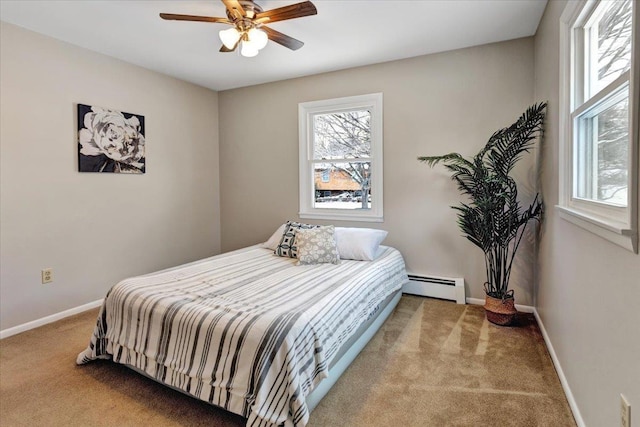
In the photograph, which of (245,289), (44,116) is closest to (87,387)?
(245,289)

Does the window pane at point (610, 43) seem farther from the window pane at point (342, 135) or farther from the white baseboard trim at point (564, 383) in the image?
the window pane at point (342, 135)

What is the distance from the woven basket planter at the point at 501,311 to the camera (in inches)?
110

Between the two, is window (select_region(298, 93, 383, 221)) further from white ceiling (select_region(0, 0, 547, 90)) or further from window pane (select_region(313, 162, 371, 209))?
white ceiling (select_region(0, 0, 547, 90))

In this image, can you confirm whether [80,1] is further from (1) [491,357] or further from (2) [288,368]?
(1) [491,357]

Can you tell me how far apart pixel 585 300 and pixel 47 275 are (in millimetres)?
3951

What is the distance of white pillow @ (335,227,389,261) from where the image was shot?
3.16 meters

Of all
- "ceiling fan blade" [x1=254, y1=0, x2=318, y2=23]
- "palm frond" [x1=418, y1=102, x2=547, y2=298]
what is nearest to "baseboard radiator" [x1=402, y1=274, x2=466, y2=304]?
"palm frond" [x1=418, y1=102, x2=547, y2=298]

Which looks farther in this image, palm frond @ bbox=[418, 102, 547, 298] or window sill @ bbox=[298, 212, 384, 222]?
window sill @ bbox=[298, 212, 384, 222]

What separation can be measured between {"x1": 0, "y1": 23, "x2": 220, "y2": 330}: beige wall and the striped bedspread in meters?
1.22

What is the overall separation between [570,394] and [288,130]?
11.8ft

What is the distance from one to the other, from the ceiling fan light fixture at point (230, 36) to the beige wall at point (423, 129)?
179 centimetres

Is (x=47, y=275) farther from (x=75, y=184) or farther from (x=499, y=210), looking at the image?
(x=499, y=210)

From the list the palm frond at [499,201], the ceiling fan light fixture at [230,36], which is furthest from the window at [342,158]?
the ceiling fan light fixture at [230,36]

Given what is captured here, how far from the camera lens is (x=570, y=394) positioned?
1811 mm
